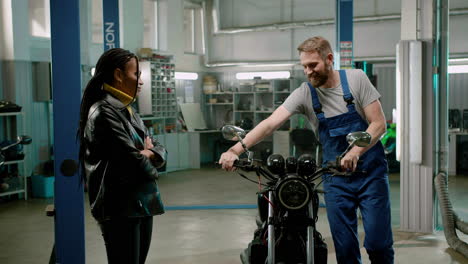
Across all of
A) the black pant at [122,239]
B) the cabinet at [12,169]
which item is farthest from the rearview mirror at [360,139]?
the cabinet at [12,169]

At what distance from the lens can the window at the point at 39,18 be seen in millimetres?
9062

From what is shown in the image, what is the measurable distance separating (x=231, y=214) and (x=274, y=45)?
20.3 feet

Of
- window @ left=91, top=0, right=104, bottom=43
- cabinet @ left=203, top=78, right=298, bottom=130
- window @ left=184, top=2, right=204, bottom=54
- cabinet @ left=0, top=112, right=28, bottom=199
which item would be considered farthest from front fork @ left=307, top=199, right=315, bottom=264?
window @ left=184, top=2, right=204, bottom=54

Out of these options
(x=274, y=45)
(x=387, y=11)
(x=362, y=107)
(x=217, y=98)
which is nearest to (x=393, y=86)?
(x=387, y=11)

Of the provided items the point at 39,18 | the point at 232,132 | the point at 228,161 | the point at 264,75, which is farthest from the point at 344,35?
the point at 264,75

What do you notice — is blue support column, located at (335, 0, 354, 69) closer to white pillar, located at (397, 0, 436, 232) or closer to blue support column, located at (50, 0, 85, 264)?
white pillar, located at (397, 0, 436, 232)

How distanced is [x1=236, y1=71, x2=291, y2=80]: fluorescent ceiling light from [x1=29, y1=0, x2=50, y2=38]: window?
4733 millimetres

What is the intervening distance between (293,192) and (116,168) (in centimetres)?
81

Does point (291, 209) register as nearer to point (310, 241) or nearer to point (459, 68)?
point (310, 241)

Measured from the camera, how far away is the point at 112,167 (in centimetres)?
242

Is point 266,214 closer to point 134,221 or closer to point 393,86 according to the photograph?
point 134,221

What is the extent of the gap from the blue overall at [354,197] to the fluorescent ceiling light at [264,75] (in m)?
9.00

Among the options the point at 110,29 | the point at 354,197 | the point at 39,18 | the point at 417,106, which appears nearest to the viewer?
the point at 354,197

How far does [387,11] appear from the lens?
426 inches
